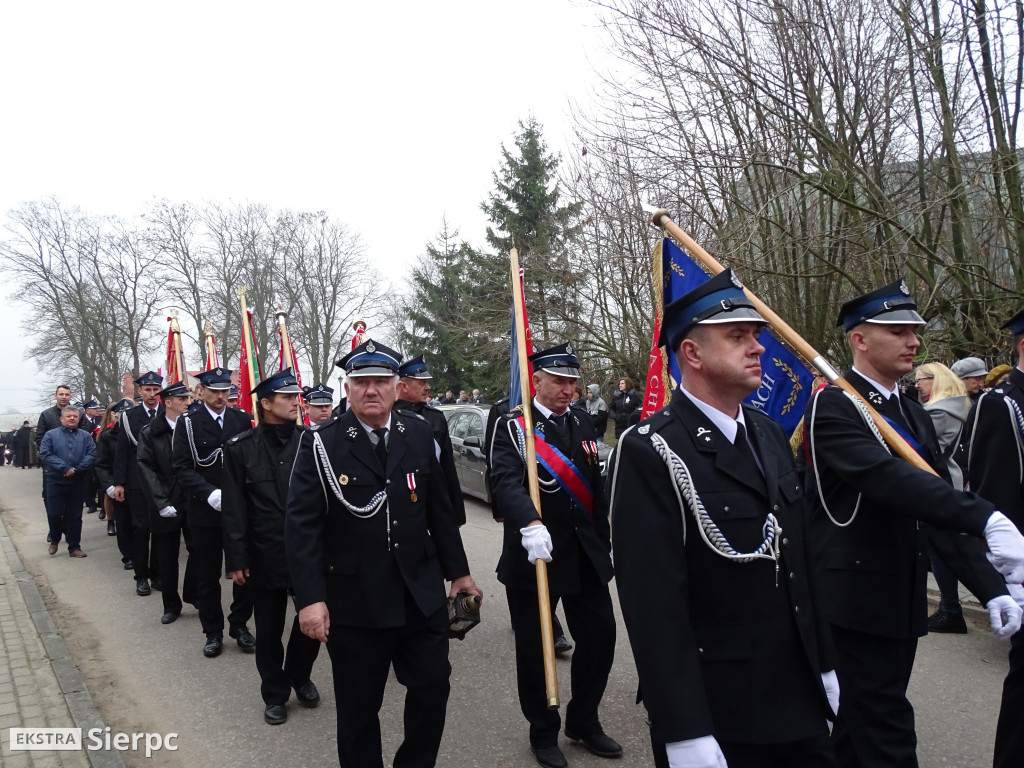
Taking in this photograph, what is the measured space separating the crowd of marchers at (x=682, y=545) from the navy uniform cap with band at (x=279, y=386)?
2 centimetres

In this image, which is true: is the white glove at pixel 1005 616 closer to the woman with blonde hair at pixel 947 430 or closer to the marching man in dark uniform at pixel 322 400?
the woman with blonde hair at pixel 947 430

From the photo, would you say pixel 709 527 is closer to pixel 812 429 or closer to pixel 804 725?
pixel 804 725

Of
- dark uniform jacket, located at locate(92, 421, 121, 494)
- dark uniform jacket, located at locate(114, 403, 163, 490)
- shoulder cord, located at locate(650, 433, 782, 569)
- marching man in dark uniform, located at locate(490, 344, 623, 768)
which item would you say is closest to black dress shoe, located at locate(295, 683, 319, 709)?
marching man in dark uniform, located at locate(490, 344, 623, 768)

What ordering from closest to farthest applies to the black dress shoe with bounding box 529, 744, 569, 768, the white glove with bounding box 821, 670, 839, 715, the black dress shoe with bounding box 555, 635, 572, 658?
1. the white glove with bounding box 821, 670, 839, 715
2. the black dress shoe with bounding box 529, 744, 569, 768
3. the black dress shoe with bounding box 555, 635, 572, 658

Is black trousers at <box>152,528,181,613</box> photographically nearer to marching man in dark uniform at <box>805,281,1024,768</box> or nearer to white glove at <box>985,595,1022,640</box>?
marching man in dark uniform at <box>805,281,1024,768</box>

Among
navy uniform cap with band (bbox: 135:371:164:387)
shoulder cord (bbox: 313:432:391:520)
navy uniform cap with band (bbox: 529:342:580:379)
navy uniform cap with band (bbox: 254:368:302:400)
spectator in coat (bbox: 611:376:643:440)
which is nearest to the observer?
shoulder cord (bbox: 313:432:391:520)

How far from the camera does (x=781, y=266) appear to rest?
38.3 feet

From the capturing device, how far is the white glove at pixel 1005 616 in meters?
2.62

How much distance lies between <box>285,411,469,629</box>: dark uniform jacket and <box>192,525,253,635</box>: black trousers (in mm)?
3053

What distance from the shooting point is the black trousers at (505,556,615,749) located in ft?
13.6

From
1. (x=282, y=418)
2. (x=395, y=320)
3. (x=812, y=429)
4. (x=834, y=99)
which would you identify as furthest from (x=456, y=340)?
(x=812, y=429)

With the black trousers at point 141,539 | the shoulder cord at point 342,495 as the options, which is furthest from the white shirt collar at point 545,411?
the black trousers at point 141,539

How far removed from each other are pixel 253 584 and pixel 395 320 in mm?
39188

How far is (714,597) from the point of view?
7.16 feet
